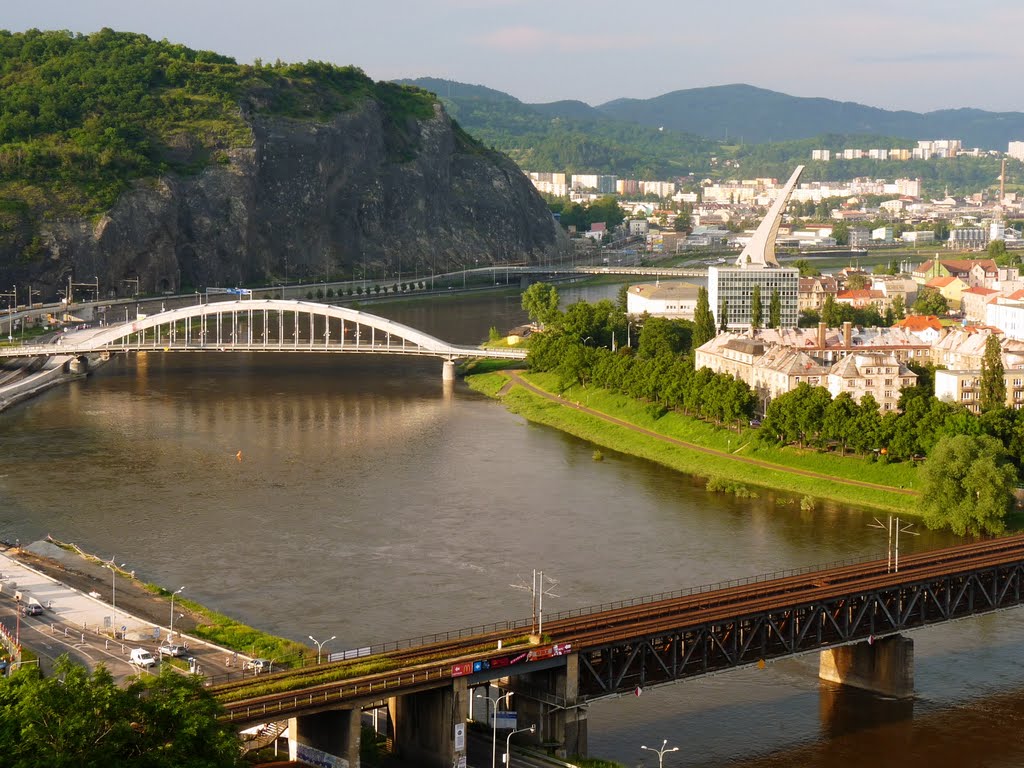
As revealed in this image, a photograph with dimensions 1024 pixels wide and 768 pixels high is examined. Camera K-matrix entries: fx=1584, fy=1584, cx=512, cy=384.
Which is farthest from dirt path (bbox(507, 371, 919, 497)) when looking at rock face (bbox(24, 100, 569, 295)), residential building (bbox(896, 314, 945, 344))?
rock face (bbox(24, 100, 569, 295))

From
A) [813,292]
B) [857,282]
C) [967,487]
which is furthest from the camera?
[857,282]

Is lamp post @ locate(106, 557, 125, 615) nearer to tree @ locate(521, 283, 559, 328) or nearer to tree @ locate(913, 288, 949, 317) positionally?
tree @ locate(521, 283, 559, 328)

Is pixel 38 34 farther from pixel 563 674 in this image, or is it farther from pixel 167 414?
pixel 563 674

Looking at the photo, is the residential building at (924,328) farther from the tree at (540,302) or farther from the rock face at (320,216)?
the rock face at (320,216)

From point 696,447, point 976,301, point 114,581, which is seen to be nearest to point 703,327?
point 696,447

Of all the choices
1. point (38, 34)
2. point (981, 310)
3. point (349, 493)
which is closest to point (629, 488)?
point (349, 493)

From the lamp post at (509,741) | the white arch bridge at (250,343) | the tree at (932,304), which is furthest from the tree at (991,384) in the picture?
the tree at (932,304)

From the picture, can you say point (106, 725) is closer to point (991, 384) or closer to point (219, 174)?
point (991, 384)
